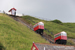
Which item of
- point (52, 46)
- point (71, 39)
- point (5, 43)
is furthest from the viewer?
point (71, 39)

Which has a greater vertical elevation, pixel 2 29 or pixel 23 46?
pixel 2 29

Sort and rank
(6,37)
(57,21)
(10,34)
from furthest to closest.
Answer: (57,21)
(10,34)
(6,37)

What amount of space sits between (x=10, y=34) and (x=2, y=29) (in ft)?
11.1

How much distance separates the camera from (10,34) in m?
35.8

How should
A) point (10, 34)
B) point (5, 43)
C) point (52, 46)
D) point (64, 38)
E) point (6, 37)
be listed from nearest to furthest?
1. point (52, 46)
2. point (5, 43)
3. point (6, 37)
4. point (10, 34)
5. point (64, 38)

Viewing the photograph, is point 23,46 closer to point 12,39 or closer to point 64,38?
point 12,39

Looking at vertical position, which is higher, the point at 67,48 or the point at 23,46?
the point at 67,48

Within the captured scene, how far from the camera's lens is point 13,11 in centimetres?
6762

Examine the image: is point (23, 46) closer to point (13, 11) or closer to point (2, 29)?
point (2, 29)

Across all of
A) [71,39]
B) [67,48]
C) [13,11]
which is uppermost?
[13,11]

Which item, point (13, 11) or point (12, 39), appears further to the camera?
point (13, 11)

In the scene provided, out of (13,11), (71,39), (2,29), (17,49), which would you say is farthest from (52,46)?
(13,11)

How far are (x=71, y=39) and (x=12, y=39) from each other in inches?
1095

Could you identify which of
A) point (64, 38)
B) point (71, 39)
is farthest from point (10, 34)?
point (71, 39)
